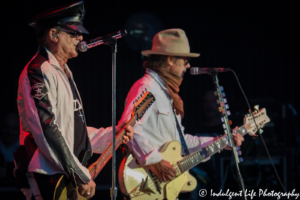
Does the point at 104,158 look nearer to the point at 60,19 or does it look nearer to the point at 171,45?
the point at 60,19

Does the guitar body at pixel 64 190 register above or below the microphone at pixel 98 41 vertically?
below

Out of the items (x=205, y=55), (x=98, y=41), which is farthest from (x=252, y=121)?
(x=205, y=55)

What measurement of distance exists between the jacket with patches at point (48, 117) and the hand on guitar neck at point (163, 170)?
3.08ft

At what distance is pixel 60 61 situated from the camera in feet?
8.29

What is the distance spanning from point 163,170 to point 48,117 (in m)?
1.33

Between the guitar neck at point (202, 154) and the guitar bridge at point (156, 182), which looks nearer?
the guitar bridge at point (156, 182)

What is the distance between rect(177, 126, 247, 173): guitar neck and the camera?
329cm

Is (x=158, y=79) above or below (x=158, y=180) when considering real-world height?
above

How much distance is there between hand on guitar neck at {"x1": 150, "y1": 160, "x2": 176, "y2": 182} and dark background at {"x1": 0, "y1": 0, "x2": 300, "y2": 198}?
1702 millimetres

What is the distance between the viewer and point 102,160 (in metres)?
2.69

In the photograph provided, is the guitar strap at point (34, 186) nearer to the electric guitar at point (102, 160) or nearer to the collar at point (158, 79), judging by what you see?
the electric guitar at point (102, 160)

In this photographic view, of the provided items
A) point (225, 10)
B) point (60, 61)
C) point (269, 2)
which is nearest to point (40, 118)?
point (60, 61)

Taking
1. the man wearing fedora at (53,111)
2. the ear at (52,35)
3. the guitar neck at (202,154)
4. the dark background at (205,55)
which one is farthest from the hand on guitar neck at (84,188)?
the dark background at (205,55)

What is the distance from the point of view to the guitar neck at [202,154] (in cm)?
329
